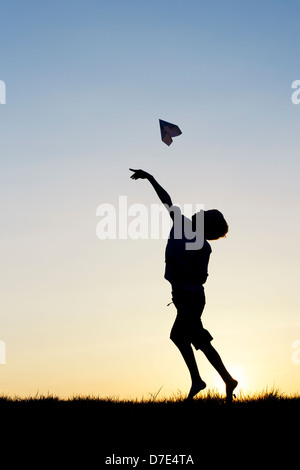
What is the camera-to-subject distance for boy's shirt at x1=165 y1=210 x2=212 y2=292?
823 centimetres

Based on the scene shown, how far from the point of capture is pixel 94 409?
323 inches

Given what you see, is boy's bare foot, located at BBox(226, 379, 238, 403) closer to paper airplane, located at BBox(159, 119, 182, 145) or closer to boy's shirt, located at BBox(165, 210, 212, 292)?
boy's shirt, located at BBox(165, 210, 212, 292)

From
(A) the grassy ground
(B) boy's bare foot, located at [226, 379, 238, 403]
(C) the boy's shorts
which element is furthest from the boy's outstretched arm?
(A) the grassy ground

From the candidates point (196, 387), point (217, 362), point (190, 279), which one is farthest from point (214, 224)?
point (196, 387)

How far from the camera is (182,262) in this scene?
823cm

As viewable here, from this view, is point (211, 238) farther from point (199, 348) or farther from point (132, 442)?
point (132, 442)

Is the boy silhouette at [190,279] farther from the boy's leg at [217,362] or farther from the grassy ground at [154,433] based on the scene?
the grassy ground at [154,433]

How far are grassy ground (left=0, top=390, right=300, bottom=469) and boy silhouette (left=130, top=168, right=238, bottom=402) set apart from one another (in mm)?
504

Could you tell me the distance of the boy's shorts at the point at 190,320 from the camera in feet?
27.1

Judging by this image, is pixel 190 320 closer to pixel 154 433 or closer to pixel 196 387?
pixel 196 387

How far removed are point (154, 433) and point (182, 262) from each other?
249 centimetres

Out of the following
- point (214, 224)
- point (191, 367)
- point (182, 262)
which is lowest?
point (191, 367)
